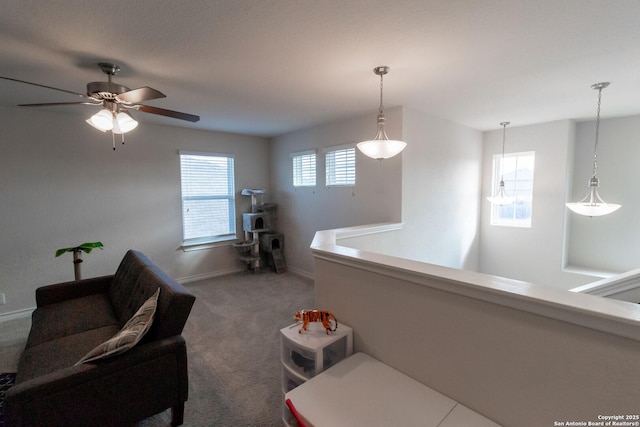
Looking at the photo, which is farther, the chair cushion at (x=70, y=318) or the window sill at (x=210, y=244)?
the window sill at (x=210, y=244)

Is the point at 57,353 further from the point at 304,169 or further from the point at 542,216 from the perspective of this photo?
the point at 542,216

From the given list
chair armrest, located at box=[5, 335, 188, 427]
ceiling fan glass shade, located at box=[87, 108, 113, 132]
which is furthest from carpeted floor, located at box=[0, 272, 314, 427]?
ceiling fan glass shade, located at box=[87, 108, 113, 132]

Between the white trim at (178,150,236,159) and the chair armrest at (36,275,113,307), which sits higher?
the white trim at (178,150,236,159)

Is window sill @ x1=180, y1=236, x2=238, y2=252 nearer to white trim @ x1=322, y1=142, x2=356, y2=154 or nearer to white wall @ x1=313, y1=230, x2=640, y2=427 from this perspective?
white trim @ x1=322, y1=142, x2=356, y2=154

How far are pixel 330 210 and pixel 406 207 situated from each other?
1.24 metres

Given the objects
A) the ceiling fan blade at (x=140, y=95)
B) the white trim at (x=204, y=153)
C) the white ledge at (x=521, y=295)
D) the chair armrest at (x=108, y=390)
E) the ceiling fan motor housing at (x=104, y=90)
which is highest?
the ceiling fan motor housing at (x=104, y=90)

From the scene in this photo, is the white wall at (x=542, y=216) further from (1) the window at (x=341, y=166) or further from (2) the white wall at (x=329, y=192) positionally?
(1) the window at (x=341, y=166)

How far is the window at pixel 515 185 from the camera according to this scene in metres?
4.47

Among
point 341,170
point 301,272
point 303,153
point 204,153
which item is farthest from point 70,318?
point 303,153

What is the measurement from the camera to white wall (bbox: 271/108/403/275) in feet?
11.7

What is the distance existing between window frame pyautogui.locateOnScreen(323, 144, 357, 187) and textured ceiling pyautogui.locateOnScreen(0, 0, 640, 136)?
889mm

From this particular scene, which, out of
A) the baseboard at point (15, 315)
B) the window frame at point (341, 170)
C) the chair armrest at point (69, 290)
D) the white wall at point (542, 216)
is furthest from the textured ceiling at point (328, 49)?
the baseboard at point (15, 315)

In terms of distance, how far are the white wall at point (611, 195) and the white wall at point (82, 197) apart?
579 centimetres

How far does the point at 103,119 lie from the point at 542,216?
5.56m
